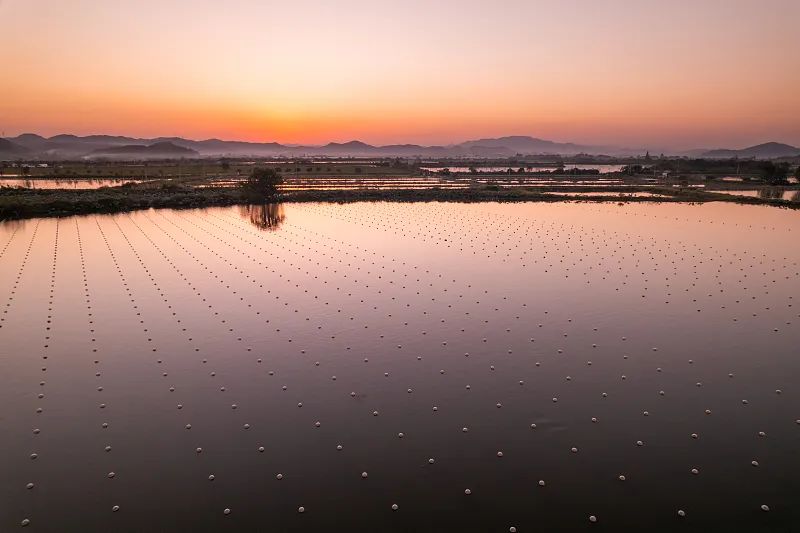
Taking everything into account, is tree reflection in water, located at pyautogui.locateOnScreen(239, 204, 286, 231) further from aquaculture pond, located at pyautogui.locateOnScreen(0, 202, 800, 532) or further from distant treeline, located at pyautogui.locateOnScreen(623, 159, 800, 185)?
distant treeline, located at pyautogui.locateOnScreen(623, 159, 800, 185)

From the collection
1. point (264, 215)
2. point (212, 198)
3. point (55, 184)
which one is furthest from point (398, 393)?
point (55, 184)

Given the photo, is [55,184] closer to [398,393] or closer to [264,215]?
[264,215]

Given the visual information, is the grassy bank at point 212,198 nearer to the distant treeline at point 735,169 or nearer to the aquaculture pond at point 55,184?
the aquaculture pond at point 55,184

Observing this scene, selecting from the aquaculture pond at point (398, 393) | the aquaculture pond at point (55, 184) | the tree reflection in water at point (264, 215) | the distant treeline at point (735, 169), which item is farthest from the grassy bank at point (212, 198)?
the distant treeline at point (735, 169)

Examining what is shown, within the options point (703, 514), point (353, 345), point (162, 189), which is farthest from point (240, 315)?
point (162, 189)

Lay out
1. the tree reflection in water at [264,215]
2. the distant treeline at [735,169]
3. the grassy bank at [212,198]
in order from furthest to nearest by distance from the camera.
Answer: the distant treeline at [735,169], the grassy bank at [212,198], the tree reflection in water at [264,215]

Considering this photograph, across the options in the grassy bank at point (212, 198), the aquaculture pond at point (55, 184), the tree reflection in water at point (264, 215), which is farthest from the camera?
the aquaculture pond at point (55, 184)

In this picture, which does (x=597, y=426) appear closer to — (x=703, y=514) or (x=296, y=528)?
(x=703, y=514)

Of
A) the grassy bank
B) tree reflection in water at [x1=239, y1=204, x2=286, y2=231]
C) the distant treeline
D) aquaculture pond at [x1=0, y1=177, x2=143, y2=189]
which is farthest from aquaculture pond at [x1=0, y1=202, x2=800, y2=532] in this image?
the distant treeline
